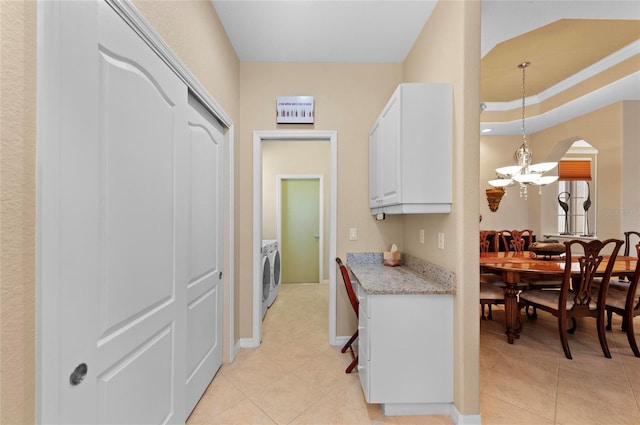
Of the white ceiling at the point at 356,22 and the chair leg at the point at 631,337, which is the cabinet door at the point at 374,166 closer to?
the white ceiling at the point at 356,22

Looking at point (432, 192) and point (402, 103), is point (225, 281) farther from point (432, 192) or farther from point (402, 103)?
point (402, 103)

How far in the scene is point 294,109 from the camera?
8.86ft

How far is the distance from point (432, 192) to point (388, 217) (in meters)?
0.98

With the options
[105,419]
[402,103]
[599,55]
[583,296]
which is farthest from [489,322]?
[105,419]

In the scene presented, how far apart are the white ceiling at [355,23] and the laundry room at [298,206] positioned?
2.42 meters

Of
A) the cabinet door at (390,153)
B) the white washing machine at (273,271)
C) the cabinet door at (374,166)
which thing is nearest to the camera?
the cabinet door at (390,153)

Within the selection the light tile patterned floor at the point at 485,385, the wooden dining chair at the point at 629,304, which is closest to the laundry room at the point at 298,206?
the light tile patterned floor at the point at 485,385

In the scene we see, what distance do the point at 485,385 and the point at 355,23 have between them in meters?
3.01

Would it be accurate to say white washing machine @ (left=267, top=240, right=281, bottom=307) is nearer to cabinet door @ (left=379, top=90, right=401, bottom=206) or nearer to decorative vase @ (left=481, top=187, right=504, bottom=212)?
cabinet door @ (left=379, top=90, right=401, bottom=206)

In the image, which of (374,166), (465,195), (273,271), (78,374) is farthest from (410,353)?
(273,271)

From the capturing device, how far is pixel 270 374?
2209 millimetres

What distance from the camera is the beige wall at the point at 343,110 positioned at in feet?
8.93

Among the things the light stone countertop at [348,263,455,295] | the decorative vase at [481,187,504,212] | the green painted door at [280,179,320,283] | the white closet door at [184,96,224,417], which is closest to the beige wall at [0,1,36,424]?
the white closet door at [184,96,224,417]

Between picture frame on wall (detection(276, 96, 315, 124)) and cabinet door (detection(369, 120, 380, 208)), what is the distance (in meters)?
0.65
